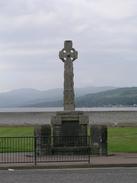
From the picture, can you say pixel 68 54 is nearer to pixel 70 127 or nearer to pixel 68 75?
pixel 68 75

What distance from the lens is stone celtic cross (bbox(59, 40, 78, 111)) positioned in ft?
89.0

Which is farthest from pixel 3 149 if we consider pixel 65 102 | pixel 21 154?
pixel 65 102

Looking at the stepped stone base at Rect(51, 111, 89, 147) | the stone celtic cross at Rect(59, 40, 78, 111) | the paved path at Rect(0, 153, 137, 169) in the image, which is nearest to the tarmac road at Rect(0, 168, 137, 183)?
the paved path at Rect(0, 153, 137, 169)

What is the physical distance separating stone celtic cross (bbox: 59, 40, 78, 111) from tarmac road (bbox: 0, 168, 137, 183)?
18.6 feet

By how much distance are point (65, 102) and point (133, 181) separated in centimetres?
960

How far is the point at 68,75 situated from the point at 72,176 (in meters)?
8.23

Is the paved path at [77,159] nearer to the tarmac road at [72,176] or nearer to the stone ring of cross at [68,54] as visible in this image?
the tarmac road at [72,176]

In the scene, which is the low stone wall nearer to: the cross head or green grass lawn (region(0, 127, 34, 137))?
green grass lawn (region(0, 127, 34, 137))

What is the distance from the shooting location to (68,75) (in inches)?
1070

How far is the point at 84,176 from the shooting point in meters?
19.6

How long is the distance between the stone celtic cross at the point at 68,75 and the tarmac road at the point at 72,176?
18.6ft

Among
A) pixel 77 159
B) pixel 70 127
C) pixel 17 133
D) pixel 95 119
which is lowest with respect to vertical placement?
pixel 77 159

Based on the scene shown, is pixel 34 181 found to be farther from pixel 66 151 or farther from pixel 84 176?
pixel 66 151

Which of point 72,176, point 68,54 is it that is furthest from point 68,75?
point 72,176
